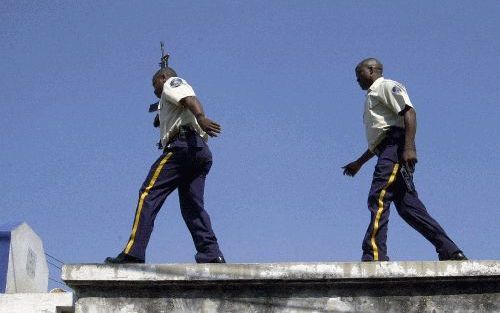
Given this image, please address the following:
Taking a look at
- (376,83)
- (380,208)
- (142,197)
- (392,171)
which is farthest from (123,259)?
(376,83)

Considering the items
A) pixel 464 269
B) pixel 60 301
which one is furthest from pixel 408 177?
pixel 60 301

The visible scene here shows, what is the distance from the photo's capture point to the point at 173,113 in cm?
661

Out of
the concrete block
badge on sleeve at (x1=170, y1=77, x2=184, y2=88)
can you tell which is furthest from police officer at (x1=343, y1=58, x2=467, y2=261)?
the concrete block

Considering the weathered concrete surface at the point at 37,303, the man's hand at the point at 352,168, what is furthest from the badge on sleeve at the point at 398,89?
the weathered concrete surface at the point at 37,303

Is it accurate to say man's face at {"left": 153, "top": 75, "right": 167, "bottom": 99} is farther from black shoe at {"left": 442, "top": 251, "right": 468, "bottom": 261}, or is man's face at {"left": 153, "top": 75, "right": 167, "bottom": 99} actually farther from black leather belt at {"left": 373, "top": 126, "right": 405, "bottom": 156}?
black shoe at {"left": 442, "top": 251, "right": 468, "bottom": 261}

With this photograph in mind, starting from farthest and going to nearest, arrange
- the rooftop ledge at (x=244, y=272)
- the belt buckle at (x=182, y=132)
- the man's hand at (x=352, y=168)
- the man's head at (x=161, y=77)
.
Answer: the man's hand at (x=352, y=168), the man's head at (x=161, y=77), the belt buckle at (x=182, y=132), the rooftop ledge at (x=244, y=272)

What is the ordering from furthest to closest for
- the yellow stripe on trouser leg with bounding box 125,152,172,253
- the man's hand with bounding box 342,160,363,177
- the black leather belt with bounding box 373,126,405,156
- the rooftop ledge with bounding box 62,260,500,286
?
the man's hand with bounding box 342,160,363,177 → the black leather belt with bounding box 373,126,405,156 → the yellow stripe on trouser leg with bounding box 125,152,172,253 → the rooftop ledge with bounding box 62,260,500,286

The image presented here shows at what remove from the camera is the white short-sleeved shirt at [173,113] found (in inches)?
257

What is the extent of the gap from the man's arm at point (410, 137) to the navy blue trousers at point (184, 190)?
1454 millimetres

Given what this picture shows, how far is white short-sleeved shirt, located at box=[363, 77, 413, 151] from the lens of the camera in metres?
6.56

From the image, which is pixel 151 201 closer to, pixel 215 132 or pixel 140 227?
pixel 140 227

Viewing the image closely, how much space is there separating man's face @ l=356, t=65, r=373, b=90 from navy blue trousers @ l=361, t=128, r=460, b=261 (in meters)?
0.49

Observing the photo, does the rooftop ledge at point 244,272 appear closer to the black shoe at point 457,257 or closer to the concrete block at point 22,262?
the black shoe at point 457,257

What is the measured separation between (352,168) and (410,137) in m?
0.90
